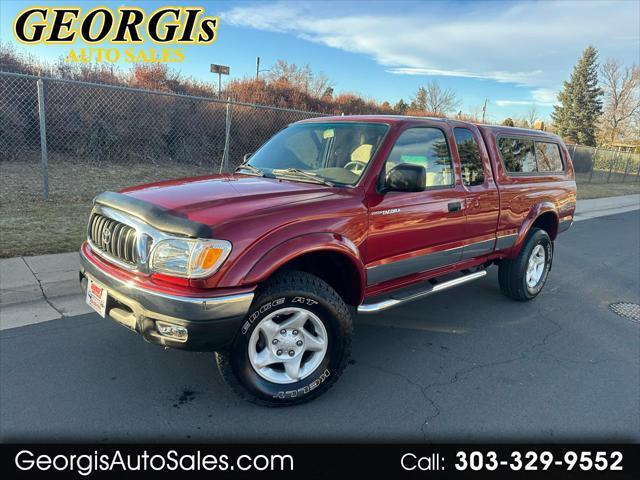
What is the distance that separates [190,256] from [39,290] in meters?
2.76

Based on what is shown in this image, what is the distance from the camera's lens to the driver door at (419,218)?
3432 millimetres

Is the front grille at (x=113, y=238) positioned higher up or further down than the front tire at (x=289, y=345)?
higher up

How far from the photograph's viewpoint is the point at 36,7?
29.3ft

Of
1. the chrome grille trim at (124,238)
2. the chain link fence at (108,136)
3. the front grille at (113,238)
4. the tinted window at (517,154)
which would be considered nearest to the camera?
the chrome grille trim at (124,238)

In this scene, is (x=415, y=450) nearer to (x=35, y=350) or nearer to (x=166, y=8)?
(x=35, y=350)

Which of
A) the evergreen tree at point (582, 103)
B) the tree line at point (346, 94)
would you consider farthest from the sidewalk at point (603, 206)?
the evergreen tree at point (582, 103)

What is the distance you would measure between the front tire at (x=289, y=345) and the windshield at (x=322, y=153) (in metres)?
0.95

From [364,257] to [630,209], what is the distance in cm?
1570

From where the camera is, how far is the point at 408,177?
3.25 m

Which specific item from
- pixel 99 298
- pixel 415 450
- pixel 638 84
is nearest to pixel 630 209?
pixel 415 450

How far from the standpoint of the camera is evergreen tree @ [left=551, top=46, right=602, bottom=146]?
48281 millimetres

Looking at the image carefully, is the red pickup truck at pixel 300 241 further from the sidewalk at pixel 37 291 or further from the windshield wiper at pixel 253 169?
the sidewalk at pixel 37 291

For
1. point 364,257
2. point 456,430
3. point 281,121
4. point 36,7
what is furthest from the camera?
point 281,121

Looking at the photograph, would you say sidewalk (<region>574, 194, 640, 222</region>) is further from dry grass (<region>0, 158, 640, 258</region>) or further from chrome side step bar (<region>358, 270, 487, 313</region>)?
dry grass (<region>0, 158, 640, 258</region>)
